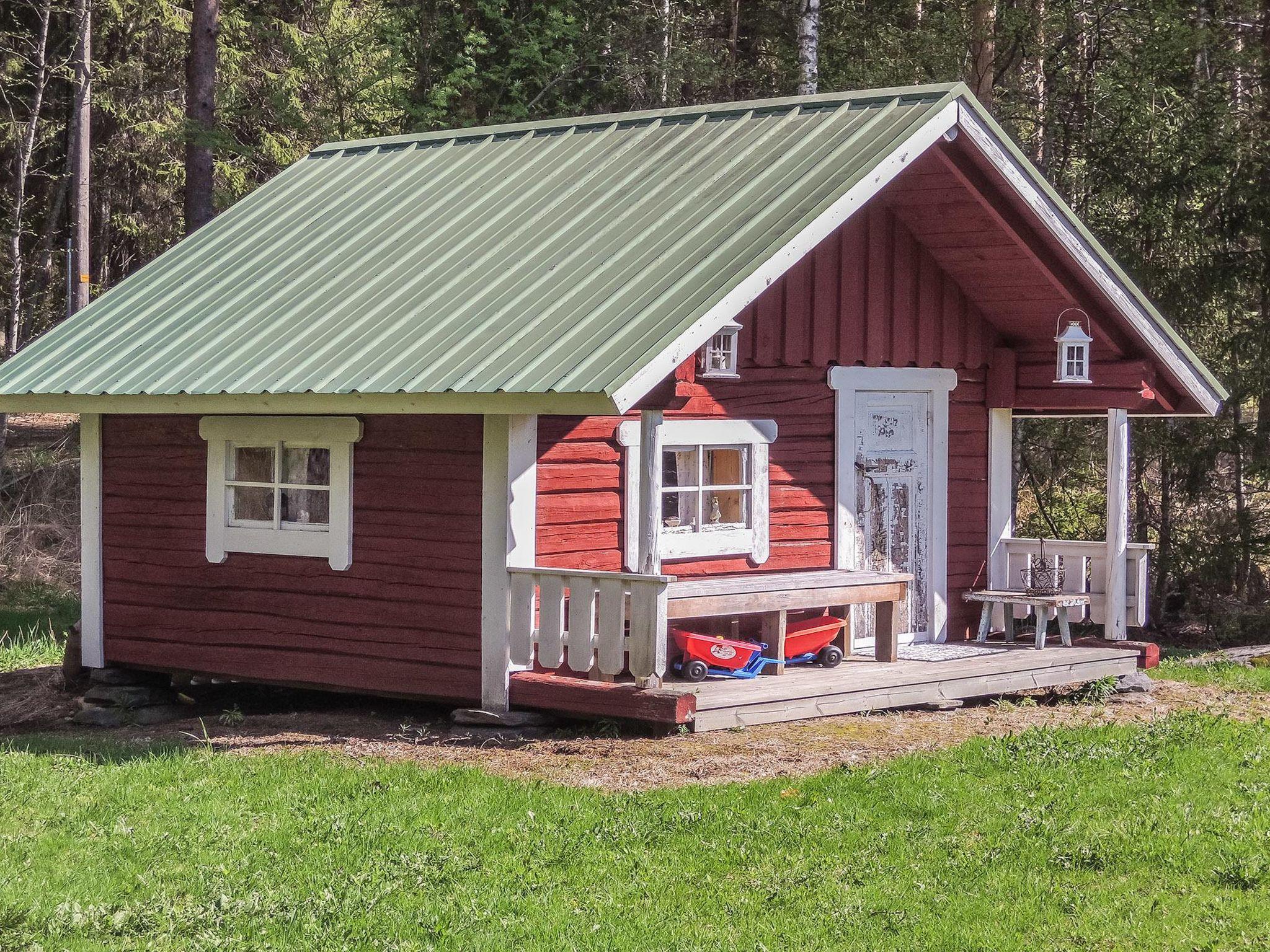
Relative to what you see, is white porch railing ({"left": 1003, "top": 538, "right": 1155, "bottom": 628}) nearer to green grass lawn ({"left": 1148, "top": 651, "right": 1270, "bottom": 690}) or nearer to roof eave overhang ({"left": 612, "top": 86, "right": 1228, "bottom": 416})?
green grass lawn ({"left": 1148, "top": 651, "right": 1270, "bottom": 690})

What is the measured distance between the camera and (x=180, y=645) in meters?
13.4

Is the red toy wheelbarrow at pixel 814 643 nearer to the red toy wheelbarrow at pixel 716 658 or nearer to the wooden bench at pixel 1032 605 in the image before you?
the red toy wheelbarrow at pixel 716 658

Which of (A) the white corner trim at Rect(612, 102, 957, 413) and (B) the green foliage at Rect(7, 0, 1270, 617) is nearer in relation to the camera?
(A) the white corner trim at Rect(612, 102, 957, 413)

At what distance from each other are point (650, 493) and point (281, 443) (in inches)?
139

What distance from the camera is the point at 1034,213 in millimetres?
12742

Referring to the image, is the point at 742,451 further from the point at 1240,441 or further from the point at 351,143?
the point at 1240,441

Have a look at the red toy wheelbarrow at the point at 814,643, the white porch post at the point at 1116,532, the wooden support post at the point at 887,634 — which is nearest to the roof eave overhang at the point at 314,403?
the red toy wheelbarrow at the point at 814,643

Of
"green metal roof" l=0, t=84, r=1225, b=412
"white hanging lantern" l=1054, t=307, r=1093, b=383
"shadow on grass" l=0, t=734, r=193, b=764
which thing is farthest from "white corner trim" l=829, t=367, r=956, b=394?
"shadow on grass" l=0, t=734, r=193, b=764

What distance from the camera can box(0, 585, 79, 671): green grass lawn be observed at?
1681 centimetres

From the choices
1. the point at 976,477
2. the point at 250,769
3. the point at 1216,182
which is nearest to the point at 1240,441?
the point at 1216,182

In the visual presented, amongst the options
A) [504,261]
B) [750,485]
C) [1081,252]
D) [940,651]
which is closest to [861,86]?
[1081,252]

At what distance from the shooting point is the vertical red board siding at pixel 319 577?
11664mm

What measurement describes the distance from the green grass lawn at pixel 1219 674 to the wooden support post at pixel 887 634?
3288 mm

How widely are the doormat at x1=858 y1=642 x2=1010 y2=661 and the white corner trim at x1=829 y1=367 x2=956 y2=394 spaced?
2.22 m
